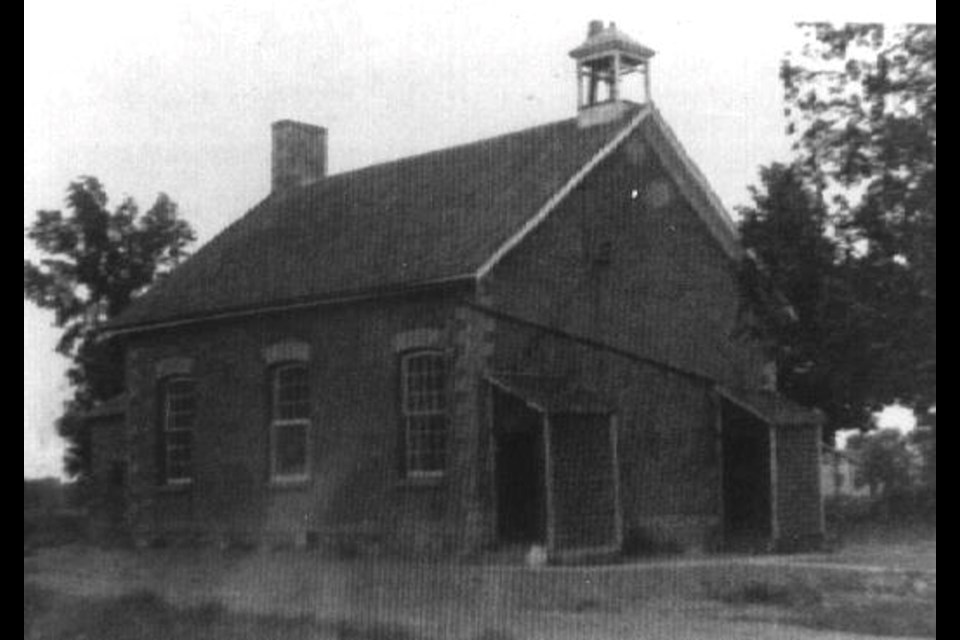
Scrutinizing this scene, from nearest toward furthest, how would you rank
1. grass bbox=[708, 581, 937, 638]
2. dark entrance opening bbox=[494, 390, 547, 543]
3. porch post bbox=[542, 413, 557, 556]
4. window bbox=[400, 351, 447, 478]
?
grass bbox=[708, 581, 937, 638]
porch post bbox=[542, 413, 557, 556]
dark entrance opening bbox=[494, 390, 547, 543]
window bbox=[400, 351, 447, 478]

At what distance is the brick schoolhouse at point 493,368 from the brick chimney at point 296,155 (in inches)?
119

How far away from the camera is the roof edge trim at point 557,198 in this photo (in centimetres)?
2038

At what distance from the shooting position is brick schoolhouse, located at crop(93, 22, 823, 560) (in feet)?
66.9

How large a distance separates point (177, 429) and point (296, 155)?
712 centimetres

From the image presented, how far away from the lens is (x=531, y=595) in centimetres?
1555

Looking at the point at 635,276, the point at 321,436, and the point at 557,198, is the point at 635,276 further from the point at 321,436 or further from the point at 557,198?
the point at 321,436

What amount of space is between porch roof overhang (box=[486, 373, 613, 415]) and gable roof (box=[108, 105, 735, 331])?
1.69 m

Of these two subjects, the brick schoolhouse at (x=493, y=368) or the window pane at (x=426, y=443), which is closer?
the brick schoolhouse at (x=493, y=368)

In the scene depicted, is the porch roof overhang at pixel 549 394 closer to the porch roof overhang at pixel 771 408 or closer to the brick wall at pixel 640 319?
the brick wall at pixel 640 319

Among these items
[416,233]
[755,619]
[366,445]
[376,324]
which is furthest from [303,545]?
[755,619]

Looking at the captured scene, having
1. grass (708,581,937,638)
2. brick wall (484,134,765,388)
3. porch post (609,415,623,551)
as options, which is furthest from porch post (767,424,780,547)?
grass (708,581,937,638)

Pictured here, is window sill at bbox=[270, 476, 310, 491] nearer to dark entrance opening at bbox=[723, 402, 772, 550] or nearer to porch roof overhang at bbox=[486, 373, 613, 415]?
porch roof overhang at bbox=[486, 373, 613, 415]

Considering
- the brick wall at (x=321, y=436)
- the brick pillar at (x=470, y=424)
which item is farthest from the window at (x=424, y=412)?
the brick pillar at (x=470, y=424)

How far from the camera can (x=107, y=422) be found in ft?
95.3
